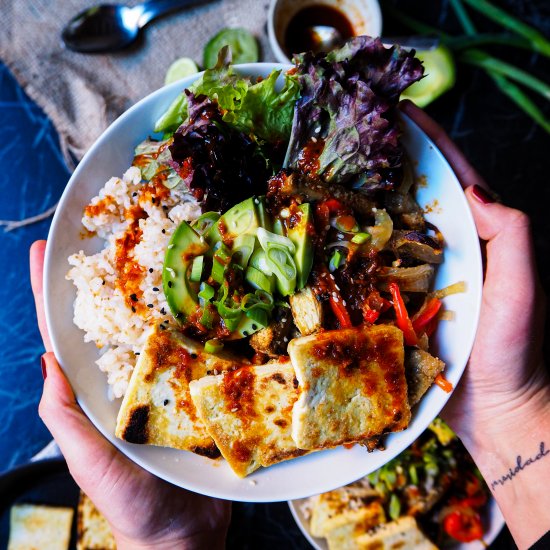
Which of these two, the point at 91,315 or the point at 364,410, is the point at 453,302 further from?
the point at 91,315

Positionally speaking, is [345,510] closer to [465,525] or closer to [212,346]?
[465,525]

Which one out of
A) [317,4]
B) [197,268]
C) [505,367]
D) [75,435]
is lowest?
[505,367]

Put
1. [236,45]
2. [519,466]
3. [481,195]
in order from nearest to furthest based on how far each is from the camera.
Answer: [481,195]
[519,466]
[236,45]

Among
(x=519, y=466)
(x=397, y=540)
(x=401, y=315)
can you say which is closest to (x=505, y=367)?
(x=519, y=466)

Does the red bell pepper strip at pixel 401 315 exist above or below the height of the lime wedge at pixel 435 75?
below

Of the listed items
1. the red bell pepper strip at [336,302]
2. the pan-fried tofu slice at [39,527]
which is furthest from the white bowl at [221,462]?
the pan-fried tofu slice at [39,527]

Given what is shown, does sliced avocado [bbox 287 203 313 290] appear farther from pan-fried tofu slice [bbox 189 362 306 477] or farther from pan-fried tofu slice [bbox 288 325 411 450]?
pan-fried tofu slice [bbox 189 362 306 477]

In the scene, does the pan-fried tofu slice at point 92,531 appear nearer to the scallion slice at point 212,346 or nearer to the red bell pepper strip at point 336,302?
the scallion slice at point 212,346

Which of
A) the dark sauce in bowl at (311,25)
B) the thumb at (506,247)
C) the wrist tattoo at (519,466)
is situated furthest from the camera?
the dark sauce in bowl at (311,25)
